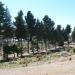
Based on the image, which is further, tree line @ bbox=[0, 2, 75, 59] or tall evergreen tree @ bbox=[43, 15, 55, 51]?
tall evergreen tree @ bbox=[43, 15, 55, 51]

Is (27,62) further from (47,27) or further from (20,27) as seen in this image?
(47,27)

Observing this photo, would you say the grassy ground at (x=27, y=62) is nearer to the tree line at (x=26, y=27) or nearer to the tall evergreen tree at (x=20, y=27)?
the tree line at (x=26, y=27)

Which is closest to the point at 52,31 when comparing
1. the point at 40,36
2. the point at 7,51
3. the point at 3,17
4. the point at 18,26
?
the point at 40,36

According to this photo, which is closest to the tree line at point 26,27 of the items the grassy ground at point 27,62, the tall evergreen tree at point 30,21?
the tall evergreen tree at point 30,21

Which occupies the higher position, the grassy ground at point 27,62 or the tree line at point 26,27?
the tree line at point 26,27

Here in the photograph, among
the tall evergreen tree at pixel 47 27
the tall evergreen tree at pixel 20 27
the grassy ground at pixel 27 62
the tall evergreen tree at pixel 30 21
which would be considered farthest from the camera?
the tall evergreen tree at pixel 47 27

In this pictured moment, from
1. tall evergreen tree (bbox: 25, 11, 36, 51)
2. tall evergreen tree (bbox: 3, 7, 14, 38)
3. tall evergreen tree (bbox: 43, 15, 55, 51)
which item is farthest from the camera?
tall evergreen tree (bbox: 43, 15, 55, 51)

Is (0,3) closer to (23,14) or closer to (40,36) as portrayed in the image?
(23,14)

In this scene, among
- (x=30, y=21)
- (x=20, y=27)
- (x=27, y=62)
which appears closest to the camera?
(x=27, y=62)

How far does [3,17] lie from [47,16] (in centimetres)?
3054

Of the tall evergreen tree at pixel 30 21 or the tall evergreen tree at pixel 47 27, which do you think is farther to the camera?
the tall evergreen tree at pixel 47 27

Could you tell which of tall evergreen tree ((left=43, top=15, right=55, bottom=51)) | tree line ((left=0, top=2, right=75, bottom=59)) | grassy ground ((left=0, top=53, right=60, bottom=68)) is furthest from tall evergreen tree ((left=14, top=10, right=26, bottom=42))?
grassy ground ((left=0, top=53, right=60, bottom=68))

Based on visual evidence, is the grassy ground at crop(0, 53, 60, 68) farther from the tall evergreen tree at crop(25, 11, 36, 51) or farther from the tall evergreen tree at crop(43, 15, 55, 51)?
the tall evergreen tree at crop(43, 15, 55, 51)

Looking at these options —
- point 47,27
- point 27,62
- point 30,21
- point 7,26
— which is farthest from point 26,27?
point 27,62
